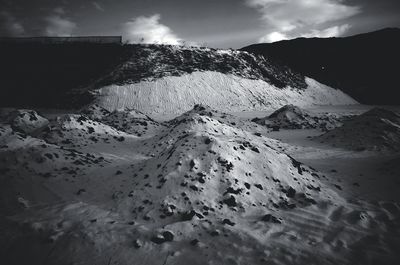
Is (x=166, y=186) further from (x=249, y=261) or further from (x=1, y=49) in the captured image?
(x=1, y=49)

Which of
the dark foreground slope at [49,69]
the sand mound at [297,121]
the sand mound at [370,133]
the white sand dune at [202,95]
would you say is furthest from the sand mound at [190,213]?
the dark foreground slope at [49,69]

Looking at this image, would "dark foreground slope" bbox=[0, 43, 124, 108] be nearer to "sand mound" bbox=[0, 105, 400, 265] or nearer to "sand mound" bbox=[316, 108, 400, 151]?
"sand mound" bbox=[0, 105, 400, 265]

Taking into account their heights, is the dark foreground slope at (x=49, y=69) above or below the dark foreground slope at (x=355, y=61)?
below

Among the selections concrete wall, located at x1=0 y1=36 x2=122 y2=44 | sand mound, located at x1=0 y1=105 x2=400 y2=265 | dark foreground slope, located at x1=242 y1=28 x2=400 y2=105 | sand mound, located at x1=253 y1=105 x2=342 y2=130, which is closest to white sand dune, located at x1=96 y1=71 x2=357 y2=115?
dark foreground slope, located at x1=242 y1=28 x2=400 y2=105

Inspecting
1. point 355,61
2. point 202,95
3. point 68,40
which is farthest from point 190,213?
point 355,61

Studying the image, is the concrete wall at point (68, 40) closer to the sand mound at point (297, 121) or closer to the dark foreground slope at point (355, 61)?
the sand mound at point (297, 121)

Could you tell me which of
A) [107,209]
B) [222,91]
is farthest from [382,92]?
[107,209]
